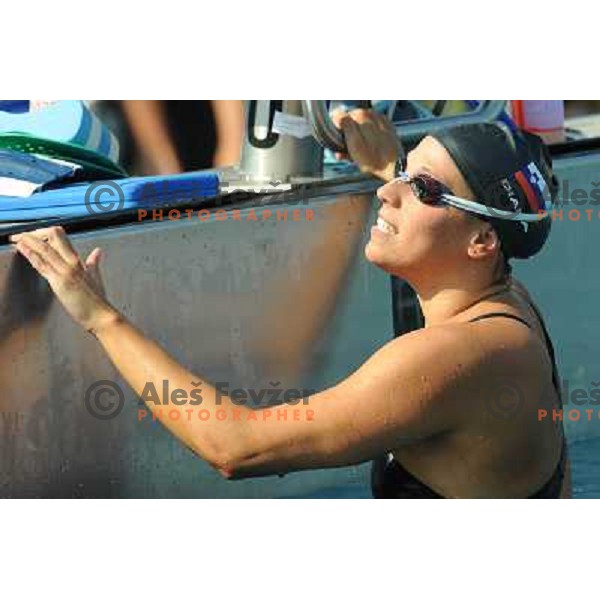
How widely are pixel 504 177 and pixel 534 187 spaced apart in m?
0.12

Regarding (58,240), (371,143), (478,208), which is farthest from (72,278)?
(371,143)

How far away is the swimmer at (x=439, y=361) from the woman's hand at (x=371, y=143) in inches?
48.2

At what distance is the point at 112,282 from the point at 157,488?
711 millimetres

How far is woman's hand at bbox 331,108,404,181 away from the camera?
6.58m

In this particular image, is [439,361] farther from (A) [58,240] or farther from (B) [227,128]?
(B) [227,128]

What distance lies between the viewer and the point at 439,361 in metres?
4.89

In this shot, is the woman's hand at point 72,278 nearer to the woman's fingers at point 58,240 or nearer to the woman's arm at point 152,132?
the woman's fingers at point 58,240

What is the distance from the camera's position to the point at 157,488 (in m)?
6.29

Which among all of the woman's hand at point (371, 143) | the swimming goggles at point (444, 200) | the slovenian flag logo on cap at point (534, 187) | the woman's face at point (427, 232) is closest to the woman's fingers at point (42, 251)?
the woman's face at point (427, 232)

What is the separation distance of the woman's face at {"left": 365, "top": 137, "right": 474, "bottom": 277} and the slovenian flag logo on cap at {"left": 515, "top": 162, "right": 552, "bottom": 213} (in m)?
0.16

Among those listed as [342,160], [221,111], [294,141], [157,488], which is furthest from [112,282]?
[221,111]

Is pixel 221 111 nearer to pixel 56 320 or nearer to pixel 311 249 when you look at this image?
pixel 311 249

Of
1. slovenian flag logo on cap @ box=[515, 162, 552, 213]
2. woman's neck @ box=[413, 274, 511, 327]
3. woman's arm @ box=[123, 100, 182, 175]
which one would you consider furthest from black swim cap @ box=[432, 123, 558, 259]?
woman's arm @ box=[123, 100, 182, 175]
